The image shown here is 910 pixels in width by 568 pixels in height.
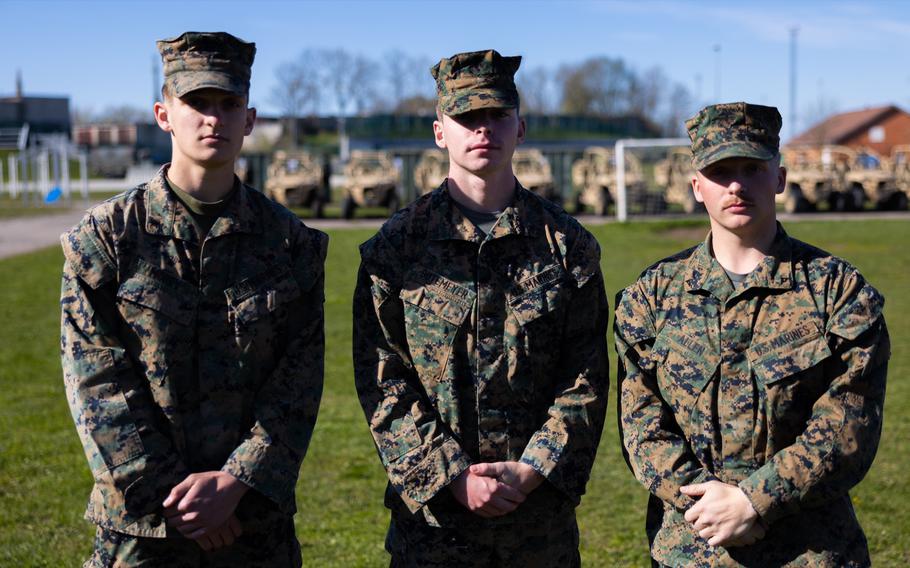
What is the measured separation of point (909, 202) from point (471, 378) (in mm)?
25803

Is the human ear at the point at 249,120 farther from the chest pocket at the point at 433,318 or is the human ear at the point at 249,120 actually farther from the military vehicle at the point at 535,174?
the military vehicle at the point at 535,174

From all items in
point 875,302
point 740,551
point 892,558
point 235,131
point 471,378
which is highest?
point 235,131

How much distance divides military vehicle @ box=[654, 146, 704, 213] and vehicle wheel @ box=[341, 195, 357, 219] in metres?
7.09

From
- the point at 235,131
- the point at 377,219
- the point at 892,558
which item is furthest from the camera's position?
the point at 377,219

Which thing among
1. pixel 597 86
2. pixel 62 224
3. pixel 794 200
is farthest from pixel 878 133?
pixel 62 224

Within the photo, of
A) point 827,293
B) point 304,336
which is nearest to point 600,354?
point 827,293

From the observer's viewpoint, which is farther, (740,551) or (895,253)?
(895,253)

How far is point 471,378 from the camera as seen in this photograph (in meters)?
3.08

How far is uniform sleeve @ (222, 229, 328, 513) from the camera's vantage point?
2.90 m

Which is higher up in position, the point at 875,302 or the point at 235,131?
the point at 235,131

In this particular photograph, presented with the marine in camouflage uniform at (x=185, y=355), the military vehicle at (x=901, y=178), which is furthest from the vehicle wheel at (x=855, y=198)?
the marine in camouflage uniform at (x=185, y=355)

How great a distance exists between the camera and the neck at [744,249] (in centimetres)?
287

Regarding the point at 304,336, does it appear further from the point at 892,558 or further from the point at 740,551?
the point at 892,558

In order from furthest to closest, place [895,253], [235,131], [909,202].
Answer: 1. [909,202]
2. [895,253]
3. [235,131]
